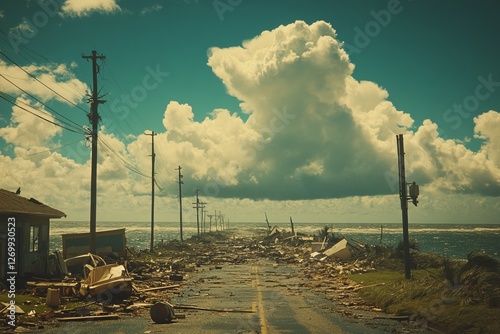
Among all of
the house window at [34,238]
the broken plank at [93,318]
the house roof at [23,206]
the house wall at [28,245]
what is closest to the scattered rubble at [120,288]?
the broken plank at [93,318]

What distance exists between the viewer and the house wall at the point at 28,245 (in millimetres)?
20875

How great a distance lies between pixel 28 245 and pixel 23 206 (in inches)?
85.2

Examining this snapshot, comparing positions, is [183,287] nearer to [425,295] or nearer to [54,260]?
[54,260]

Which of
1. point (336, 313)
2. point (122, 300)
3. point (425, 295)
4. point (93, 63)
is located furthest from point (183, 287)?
point (93, 63)

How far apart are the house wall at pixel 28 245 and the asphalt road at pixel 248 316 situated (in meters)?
7.97

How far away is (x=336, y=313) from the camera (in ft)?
50.5

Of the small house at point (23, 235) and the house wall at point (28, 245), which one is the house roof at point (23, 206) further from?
the house wall at point (28, 245)

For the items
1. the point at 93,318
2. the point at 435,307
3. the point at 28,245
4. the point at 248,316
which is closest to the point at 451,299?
the point at 435,307

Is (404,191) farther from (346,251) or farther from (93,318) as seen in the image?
(346,251)

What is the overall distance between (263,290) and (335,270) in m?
10.4

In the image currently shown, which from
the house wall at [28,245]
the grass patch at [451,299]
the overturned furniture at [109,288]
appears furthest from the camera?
the house wall at [28,245]

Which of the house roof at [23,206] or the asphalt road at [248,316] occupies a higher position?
the house roof at [23,206]

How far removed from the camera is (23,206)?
23125 mm

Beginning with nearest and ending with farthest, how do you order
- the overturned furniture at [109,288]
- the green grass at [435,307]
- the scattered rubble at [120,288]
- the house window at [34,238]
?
the green grass at [435,307], the scattered rubble at [120,288], the overturned furniture at [109,288], the house window at [34,238]
